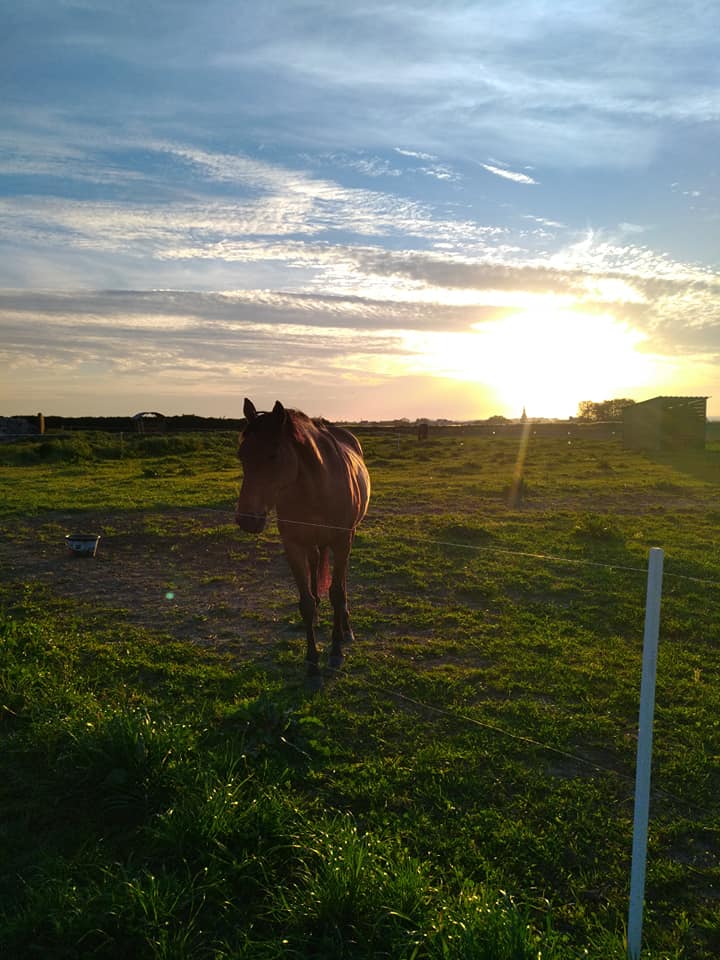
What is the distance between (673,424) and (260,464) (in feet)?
114

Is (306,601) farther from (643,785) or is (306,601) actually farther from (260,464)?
(643,785)

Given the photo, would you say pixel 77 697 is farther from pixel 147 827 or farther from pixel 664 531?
pixel 664 531

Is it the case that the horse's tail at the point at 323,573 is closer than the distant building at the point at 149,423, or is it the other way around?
the horse's tail at the point at 323,573

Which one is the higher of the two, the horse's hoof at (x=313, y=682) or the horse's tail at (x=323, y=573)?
the horse's tail at (x=323, y=573)

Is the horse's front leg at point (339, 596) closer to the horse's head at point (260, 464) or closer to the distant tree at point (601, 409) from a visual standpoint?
the horse's head at point (260, 464)

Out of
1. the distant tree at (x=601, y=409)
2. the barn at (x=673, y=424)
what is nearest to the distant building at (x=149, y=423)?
the barn at (x=673, y=424)

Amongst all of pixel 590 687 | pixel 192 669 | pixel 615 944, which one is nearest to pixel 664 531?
pixel 590 687

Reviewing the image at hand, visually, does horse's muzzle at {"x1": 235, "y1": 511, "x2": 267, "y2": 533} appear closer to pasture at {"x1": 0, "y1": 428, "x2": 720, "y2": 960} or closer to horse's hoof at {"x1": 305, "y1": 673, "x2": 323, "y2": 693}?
pasture at {"x1": 0, "y1": 428, "x2": 720, "y2": 960}

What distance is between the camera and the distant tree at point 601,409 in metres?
65.7

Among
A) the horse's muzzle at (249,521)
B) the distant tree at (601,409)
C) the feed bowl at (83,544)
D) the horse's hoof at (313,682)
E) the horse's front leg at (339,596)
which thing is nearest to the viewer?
the horse's muzzle at (249,521)

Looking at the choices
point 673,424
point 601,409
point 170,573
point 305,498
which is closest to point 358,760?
point 305,498

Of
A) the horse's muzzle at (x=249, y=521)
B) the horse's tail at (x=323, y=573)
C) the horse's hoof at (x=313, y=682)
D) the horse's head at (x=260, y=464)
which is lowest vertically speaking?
the horse's hoof at (x=313, y=682)

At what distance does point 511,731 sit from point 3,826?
3211mm

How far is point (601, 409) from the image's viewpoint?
68438 mm
